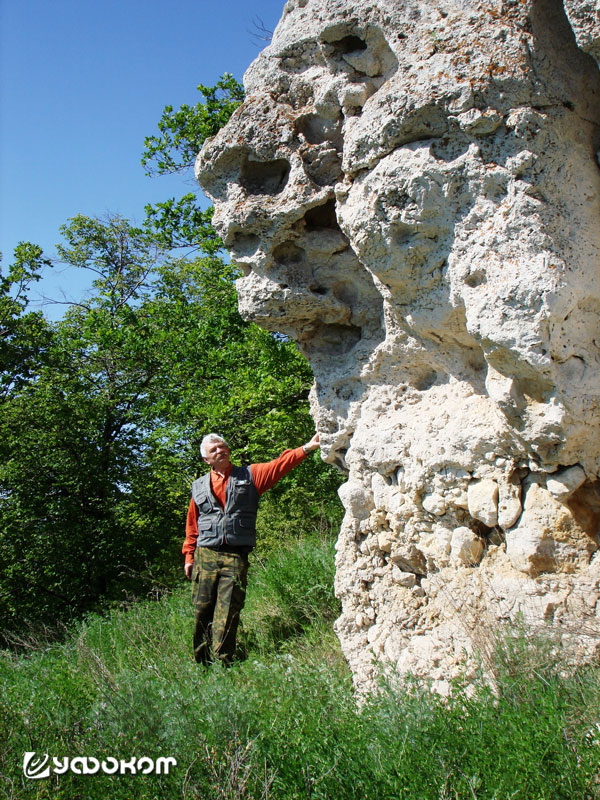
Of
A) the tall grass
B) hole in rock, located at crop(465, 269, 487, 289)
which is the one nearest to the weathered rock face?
hole in rock, located at crop(465, 269, 487, 289)

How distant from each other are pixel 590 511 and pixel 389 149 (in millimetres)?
2177

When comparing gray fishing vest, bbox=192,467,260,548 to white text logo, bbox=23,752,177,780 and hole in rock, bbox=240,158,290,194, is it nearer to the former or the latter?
white text logo, bbox=23,752,177,780

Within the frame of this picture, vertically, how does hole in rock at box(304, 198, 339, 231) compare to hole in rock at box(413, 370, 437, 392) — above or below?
above

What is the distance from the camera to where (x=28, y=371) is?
1259cm

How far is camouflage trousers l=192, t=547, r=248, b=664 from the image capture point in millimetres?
5012

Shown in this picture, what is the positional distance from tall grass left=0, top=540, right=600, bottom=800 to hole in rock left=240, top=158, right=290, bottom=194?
315cm

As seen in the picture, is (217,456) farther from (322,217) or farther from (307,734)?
(307,734)

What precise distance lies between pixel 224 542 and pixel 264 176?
2.69 metres

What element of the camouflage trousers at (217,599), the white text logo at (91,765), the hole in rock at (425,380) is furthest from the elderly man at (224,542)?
the white text logo at (91,765)

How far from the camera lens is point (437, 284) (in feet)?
12.2

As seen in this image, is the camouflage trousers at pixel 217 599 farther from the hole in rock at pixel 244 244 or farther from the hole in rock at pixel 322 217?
the hole in rock at pixel 322 217

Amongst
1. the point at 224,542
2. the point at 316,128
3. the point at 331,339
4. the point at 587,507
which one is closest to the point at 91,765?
the point at 224,542

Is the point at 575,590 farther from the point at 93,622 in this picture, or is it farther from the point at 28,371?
the point at 28,371

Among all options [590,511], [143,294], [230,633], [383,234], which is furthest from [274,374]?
[143,294]
